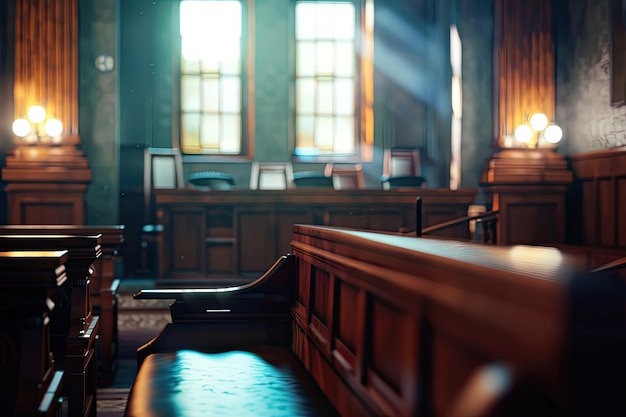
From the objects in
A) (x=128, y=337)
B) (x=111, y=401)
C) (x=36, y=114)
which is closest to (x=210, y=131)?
(x=36, y=114)

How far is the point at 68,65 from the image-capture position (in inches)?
258

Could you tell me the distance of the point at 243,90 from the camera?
329 inches

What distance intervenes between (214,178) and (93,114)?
1.43 metres

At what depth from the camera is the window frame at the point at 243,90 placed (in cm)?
822

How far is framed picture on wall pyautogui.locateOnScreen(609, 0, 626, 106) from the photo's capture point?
5590mm

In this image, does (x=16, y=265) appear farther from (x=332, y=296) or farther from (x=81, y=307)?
(x=81, y=307)

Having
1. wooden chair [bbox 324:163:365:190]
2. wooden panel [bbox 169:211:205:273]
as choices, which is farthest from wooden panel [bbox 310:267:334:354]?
wooden chair [bbox 324:163:365:190]

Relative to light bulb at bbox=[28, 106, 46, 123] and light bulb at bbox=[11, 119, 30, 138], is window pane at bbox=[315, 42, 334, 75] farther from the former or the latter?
light bulb at bbox=[11, 119, 30, 138]

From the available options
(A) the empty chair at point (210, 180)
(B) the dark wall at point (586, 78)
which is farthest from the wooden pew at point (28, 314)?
(A) the empty chair at point (210, 180)

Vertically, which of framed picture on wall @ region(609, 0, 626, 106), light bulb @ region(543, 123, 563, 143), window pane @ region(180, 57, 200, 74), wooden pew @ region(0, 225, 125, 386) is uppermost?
window pane @ region(180, 57, 200, 74)

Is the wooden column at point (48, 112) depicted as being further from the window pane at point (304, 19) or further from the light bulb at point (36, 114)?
the window pane at point (304, 19)

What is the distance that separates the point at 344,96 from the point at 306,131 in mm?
705

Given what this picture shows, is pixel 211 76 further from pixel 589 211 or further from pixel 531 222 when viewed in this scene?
pixel 589 211

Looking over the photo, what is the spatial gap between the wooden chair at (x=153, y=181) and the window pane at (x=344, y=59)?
2526 mm
